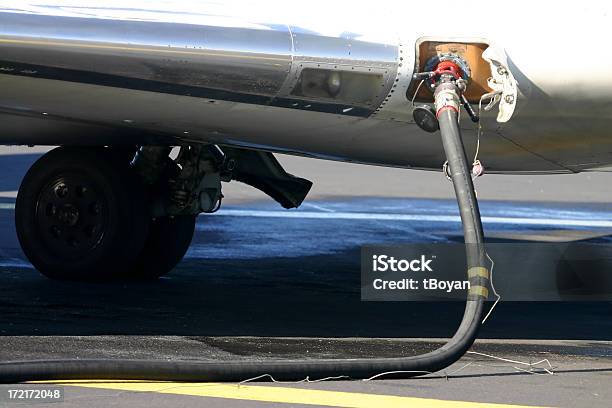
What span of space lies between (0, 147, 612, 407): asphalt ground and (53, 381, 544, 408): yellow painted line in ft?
0.03

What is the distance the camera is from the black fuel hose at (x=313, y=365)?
6.84m

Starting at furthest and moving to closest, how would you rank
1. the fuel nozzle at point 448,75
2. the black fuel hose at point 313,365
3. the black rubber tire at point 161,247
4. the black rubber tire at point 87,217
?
the black rubber tire at point 161,247 → the black rubber tire at point 87,217 → the fuel nozzle at point 448,75 → the black fuel hose at point 313,365

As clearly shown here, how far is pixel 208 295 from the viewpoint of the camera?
1095 centimetres

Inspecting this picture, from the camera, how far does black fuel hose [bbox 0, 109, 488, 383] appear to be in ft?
22.5

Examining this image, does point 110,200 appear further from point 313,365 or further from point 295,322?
point 313,365

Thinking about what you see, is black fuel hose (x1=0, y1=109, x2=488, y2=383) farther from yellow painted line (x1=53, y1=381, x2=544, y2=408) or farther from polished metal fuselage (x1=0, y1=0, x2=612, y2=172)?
polished metal fuselage (x1=0, y1=0, x2=612, y2=172)

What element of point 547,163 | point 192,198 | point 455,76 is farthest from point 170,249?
point 455,76

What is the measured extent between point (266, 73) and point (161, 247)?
4167 mm

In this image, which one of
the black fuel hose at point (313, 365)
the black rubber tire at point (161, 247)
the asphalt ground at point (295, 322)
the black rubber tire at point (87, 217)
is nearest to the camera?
the black fuel hose at point (313, 365)

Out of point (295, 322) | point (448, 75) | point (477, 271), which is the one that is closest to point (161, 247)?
point (295, 322)

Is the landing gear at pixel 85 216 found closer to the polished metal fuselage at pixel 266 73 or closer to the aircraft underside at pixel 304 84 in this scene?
the aircraft underside at pixel 304 84

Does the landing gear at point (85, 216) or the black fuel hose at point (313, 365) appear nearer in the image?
the black fuel hose at point (313, 365)

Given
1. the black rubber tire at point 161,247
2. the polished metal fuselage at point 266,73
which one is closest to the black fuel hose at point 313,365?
the polished metal fuselage at point 266,73

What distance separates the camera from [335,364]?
7266 mm
